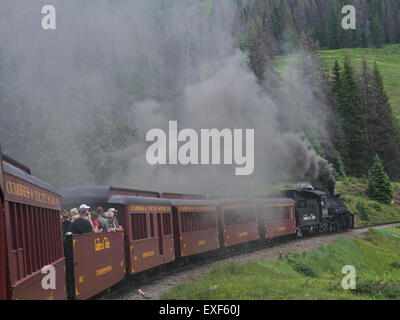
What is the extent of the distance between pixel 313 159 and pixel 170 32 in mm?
32846

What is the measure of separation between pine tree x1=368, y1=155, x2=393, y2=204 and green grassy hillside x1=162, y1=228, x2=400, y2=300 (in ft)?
107

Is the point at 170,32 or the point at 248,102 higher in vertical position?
the point at 170,32

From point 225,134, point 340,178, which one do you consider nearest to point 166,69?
point 225,134

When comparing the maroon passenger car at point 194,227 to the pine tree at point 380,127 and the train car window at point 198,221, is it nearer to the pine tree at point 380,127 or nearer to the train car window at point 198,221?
the train car window at point 198,221

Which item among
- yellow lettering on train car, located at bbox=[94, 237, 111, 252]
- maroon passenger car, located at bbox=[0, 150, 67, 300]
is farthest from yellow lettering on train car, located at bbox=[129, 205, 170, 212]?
maroon passenger car, located at bbox=[0, 150, 67, 300]

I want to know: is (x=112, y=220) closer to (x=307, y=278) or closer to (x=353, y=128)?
(x=307, y=278)

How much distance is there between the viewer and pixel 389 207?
61625 mm

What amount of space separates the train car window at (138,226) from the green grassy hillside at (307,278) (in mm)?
1984

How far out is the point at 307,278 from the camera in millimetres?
17062

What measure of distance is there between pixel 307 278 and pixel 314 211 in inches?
684

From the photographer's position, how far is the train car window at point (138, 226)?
49.1 feet

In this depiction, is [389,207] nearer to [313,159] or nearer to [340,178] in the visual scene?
[340,178]

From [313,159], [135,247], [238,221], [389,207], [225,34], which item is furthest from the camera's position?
[225,34]

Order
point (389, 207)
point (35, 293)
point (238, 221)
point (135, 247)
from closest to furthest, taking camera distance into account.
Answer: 1. point (35, 293)
2. point (135, 247)
3. point (238, 221)
4. point (389, 207)
